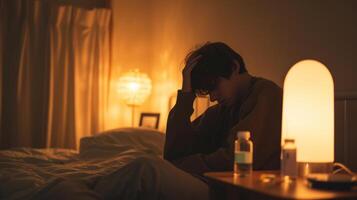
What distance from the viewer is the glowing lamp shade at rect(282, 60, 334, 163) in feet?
3.54

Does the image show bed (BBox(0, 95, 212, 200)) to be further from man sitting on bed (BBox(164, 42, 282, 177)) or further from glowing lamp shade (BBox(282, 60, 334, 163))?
glowing lamp shade (BBox(282, 60, 334, 163))

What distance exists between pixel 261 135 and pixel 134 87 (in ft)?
7.26

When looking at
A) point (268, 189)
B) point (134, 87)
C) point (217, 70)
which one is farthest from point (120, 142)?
point (268, 189)

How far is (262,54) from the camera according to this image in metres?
2.19

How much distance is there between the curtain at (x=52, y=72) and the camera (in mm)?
3439

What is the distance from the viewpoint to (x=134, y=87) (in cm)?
343

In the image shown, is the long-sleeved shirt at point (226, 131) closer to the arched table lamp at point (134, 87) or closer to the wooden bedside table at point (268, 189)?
the wooden bedside table at point (268, 189)

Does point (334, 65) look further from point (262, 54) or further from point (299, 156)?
point (299, 156)

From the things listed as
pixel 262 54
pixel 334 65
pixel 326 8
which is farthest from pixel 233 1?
pixel 334 65

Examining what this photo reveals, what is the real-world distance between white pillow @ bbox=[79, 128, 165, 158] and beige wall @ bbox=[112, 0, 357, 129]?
0.67 metres

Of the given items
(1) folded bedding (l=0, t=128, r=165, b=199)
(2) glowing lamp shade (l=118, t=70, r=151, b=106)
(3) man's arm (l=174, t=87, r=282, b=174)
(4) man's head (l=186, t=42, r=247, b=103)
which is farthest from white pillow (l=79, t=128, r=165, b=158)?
(3) man's arm (l=174, t=87, r=282, b=174)

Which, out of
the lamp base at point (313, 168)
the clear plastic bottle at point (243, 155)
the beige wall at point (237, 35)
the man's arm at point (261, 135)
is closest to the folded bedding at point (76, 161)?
the man's arm at point (261, 135)

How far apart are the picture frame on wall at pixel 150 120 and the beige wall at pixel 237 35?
0.27ft

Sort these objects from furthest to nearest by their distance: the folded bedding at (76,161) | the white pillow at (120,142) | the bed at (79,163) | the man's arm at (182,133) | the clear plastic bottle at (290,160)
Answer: the white pillow at (120,142), the man's arm at (182,133), the folded bedding at (76,161), the bed at (79,163), the clear plastic bottle at (290,160)
